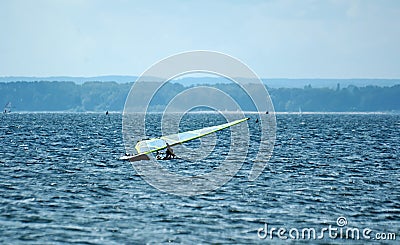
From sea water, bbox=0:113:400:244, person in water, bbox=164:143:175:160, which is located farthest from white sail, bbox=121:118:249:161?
sea water, bbox=0:113:400:244

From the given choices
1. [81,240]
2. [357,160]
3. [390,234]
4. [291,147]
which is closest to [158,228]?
[81,240]

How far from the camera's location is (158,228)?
108ft

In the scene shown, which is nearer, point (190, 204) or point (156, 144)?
point (190, 204)

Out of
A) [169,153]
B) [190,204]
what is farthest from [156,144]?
[190,204]

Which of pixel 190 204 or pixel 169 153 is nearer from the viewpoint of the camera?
pixel 190 204

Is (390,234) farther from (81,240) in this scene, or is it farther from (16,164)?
(16,164)

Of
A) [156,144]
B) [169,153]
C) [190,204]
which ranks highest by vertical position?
[156,144]

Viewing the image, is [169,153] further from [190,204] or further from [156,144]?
[190,204]

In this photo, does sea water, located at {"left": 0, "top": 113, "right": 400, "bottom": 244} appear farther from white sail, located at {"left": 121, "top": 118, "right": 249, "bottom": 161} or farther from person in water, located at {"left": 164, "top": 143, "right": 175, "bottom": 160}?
white sail, located at {"left": 121, "top": 118, "right": 249, "bottom": 161}

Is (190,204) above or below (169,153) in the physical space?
below

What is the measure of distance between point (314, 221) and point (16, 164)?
32508 mm

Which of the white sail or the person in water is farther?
the person in water

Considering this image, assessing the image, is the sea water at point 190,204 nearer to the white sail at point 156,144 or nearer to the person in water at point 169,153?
the person in water at point 169,153

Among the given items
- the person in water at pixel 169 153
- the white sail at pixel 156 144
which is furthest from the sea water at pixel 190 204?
the white sail at pixel 156 144
